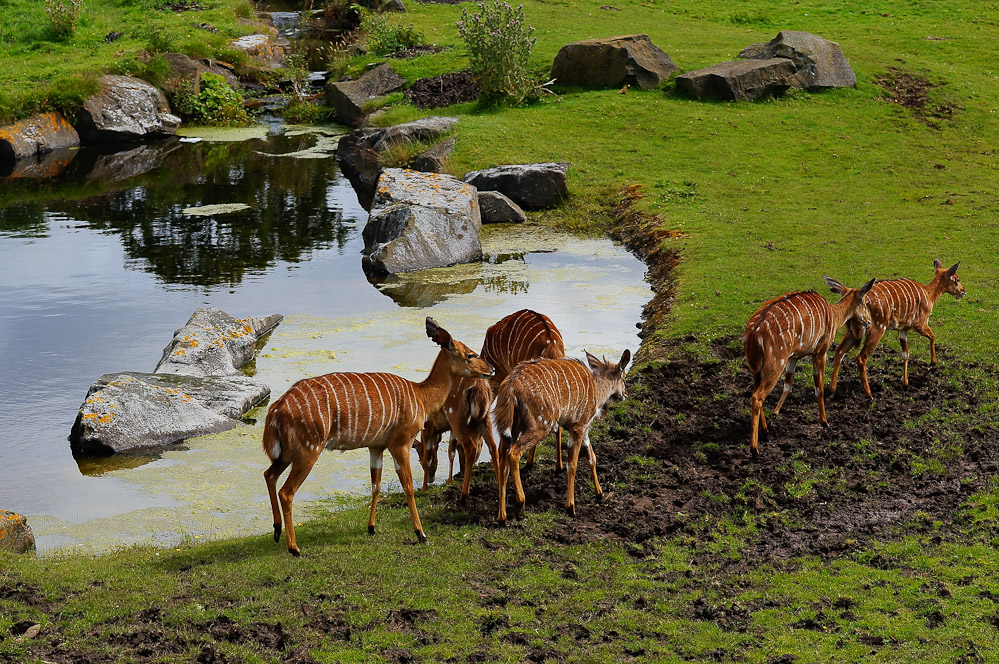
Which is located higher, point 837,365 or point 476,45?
point 476,45

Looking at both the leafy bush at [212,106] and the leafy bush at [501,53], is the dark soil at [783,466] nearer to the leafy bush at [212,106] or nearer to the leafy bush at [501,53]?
the leafy bush at [501,53]

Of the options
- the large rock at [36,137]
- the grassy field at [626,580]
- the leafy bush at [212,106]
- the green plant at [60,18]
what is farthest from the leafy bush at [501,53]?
the green plant at [60,18]

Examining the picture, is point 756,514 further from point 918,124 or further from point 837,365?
point 918,124

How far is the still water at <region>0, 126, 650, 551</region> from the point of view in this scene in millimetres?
9453

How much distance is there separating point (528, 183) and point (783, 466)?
1180 centimetres

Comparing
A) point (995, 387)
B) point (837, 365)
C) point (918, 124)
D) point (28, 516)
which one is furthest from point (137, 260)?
point (918, 124)

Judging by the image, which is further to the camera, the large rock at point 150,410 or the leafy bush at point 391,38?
the leafy bush at point 391,38

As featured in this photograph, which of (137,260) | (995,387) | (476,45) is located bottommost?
(137,260)

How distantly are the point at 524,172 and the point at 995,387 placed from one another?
11.2 meters

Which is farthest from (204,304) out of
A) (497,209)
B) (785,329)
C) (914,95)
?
(914,95)

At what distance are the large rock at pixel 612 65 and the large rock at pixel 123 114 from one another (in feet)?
36.6

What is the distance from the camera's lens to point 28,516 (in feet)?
29.5

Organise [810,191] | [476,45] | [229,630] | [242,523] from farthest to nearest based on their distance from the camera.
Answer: [476,45], [810,191], [242,523], [229,630]

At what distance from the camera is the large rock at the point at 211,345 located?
40.1 ft
